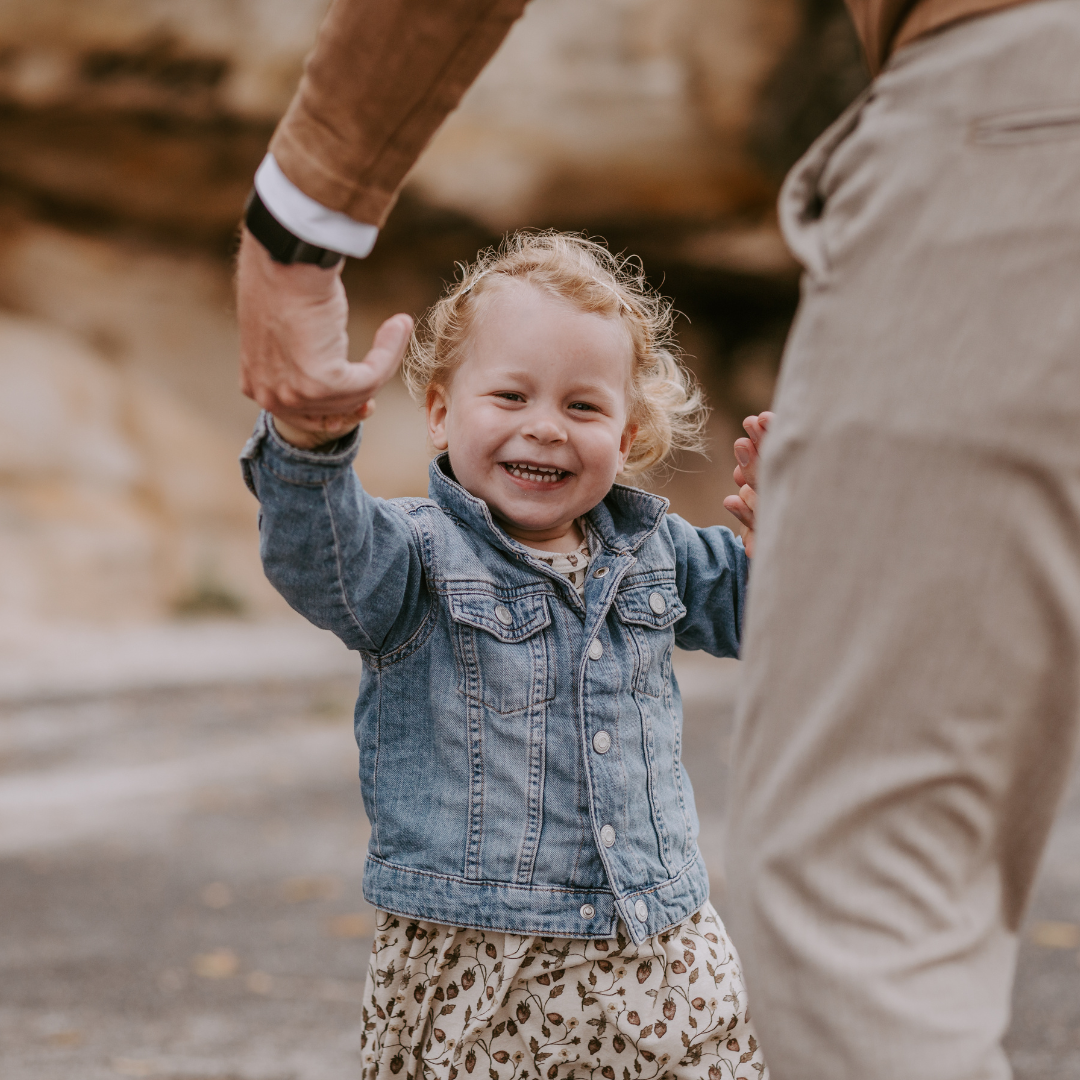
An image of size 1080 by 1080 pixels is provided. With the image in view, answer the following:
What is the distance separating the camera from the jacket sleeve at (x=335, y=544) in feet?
4.47

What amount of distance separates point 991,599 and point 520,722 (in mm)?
754

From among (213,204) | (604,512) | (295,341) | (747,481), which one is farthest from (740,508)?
(213,204)

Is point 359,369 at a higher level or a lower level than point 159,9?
higher

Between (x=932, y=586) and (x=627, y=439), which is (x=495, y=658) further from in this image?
(x=932, y=586)

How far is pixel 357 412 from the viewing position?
4.45 ft

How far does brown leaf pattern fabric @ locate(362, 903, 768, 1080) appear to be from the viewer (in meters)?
1.58

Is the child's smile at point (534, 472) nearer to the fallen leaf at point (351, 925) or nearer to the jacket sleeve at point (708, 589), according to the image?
the jacket sleeve at point (708, 589)

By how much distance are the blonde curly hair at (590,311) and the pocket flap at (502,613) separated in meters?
0.33

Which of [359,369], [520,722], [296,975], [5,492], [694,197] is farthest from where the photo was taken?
[694,197]

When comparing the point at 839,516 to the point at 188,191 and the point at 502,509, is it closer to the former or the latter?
the point at 502,509

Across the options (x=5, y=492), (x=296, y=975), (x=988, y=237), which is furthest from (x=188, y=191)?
(x=988, y=237)

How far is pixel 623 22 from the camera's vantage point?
10805 millimetres

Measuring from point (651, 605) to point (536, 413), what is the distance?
0.29 m

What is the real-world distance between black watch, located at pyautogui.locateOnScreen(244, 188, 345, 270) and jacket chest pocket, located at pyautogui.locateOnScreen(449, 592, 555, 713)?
50cm
